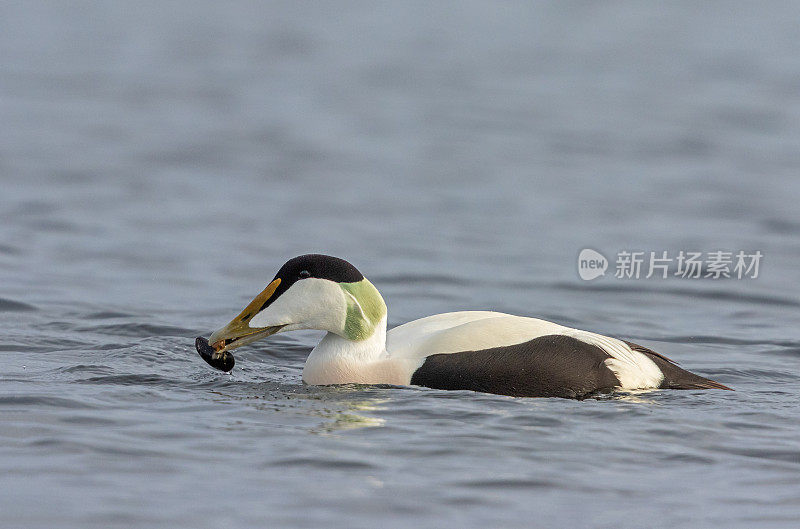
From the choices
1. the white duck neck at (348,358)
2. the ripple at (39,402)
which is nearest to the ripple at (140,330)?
the white duck neck at (348,358)

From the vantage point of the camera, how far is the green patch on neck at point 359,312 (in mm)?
7297

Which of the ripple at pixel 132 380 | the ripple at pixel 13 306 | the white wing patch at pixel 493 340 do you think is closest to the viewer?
the white wing patch at pixel 493 340

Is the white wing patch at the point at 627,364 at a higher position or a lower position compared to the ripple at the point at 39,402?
higher

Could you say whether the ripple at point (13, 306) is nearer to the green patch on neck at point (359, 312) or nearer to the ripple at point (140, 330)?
the ripple at point (140, 330)

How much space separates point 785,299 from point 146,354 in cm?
580

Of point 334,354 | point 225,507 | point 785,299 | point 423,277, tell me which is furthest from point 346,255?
point 225,507

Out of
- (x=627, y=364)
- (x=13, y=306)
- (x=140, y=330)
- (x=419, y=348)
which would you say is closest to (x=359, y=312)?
(x=419, y=348)

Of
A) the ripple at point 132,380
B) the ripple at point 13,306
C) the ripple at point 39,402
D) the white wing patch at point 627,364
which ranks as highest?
the white wing patch at point 627,364

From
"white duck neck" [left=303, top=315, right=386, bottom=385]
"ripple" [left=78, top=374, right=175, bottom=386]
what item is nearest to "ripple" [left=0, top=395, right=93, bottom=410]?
"ripple" [left=78, top=374, right=175, bottom=386]

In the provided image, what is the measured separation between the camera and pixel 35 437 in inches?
245

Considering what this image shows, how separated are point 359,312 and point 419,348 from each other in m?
0.38

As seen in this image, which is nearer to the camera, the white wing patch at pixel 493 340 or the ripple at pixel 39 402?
the ripple at pixel 39 402

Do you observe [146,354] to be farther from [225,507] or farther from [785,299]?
[785,299]

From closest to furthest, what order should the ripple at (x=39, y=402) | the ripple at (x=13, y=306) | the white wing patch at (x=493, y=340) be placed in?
the ripple at (x=39, y=402) < the white wing patch at (x=493, y=340) < the ripple at (x=13, y=306)
